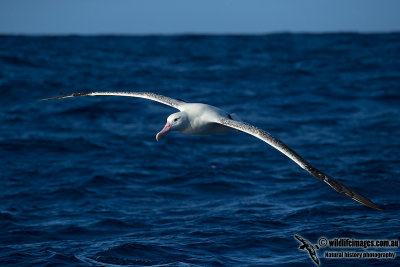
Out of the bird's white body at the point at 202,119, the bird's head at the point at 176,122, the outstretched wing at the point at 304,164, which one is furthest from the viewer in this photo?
the bird's white body at the point at 202,119

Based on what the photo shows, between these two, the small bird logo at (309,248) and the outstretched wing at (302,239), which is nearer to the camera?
the small bird logo at (309,248)

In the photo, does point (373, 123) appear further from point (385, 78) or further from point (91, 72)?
point (91, 72)

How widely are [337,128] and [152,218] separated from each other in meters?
9.42

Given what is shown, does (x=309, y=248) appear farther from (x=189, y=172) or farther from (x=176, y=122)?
(x=189, y=172)

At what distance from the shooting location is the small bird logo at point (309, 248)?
30.2 feet

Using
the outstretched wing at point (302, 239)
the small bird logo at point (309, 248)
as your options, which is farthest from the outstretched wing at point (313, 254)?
the outstretched wing at point (302, 239)

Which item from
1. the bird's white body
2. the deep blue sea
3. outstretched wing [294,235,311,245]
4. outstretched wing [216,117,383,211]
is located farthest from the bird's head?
outstretched wing [294,235,311,245]

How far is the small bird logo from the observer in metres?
9.20

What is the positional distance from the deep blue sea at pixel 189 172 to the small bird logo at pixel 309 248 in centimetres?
11

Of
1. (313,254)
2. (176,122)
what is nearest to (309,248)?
(313,254)

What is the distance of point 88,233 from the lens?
10719mm

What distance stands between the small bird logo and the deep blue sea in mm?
107

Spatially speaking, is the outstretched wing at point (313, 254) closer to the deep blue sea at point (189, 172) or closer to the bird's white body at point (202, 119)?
the deep blue sea at point (189, 172)

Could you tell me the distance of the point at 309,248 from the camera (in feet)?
31.6
